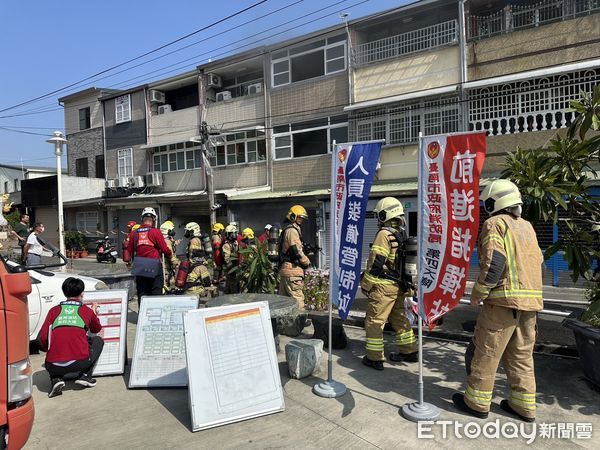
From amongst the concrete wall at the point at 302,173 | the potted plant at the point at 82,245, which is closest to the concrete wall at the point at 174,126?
the concrete wall at the point at 302,173

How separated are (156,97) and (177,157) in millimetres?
3487

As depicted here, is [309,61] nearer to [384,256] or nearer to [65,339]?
[384,256]

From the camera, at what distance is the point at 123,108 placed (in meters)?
23.3

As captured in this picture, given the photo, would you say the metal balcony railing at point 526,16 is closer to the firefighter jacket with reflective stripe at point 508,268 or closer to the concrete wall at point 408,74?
the concrete wall at point 408,74

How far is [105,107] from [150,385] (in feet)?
77.9


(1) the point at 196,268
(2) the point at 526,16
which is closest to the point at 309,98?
(2) the point at 526,16

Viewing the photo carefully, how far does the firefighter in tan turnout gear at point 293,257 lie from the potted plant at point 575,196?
3112 mm

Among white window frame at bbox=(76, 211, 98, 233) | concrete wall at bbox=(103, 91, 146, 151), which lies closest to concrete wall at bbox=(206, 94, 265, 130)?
concrete wall at bbox=(103, 91, 146, 151)

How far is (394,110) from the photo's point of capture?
14281 millimetres

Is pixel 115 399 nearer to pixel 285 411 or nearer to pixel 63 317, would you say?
pixel 63 317

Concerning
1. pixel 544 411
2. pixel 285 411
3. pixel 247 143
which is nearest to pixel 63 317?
pixel 285 411

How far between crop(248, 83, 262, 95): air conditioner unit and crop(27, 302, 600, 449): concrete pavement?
50.4 feet

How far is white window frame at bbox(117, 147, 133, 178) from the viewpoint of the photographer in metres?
23.2

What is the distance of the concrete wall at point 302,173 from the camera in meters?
16.1
